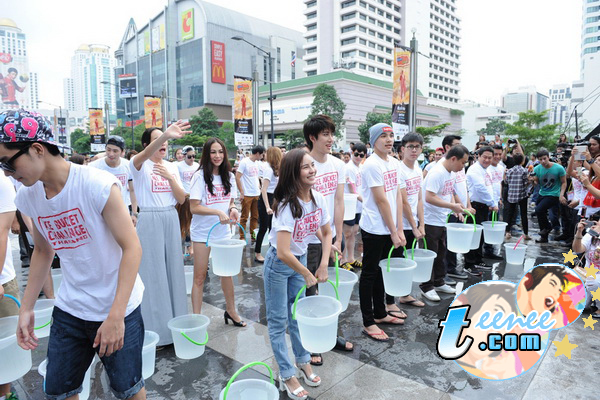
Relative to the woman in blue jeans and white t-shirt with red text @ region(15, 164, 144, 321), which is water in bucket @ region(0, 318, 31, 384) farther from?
the woman in blue jeans

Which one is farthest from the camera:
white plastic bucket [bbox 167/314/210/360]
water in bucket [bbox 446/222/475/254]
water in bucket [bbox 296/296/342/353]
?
water in bucket [bbox 446/222/475/254]

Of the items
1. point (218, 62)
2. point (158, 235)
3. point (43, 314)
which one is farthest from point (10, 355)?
point (218, 62)

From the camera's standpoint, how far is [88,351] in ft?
6.40

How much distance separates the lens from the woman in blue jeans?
8.64 ft

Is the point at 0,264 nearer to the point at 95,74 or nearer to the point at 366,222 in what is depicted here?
the point at 366,222

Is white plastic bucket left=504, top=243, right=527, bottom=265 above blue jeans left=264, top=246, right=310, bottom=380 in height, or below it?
below

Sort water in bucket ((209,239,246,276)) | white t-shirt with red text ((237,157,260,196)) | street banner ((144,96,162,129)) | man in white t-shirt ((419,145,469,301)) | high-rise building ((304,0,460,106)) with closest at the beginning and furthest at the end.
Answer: water in bucket ((209,239,246,276)), man in white t-shirt ((419,145,469,301)), white t-shirt with red text ((237,157,260,196)), street banner ((144,96,162,129)), high-rise building ((304,0,460,106))

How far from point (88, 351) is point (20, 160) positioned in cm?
100

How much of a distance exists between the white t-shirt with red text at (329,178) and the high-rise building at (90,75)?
168m

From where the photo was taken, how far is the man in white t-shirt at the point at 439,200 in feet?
15.7

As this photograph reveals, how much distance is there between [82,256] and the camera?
1.82m

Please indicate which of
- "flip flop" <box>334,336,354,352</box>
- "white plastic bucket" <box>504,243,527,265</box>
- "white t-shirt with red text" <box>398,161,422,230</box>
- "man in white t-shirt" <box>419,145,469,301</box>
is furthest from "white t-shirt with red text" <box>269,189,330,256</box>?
"white plastic bucket" <box>504,243,527,265</box>

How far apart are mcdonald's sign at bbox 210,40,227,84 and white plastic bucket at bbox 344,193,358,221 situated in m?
80.0

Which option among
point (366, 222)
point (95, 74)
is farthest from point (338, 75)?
point (95, 74)
